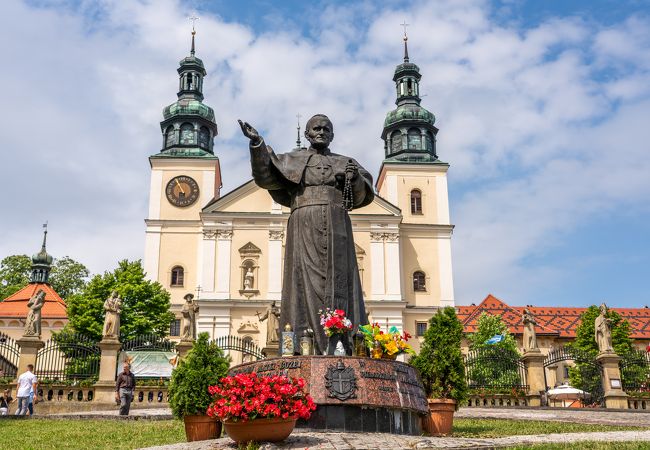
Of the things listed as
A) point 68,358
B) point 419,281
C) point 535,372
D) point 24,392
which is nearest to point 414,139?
point 419,281

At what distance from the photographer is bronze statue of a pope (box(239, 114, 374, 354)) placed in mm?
9188

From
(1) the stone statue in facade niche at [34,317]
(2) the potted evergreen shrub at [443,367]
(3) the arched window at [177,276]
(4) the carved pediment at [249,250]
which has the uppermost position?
(4) the carved pediment at [249,250]

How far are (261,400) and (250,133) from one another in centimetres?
377

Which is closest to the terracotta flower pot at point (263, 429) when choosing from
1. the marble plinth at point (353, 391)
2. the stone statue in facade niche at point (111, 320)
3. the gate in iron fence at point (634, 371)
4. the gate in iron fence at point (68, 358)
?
the marble plinth at point (353, 391)

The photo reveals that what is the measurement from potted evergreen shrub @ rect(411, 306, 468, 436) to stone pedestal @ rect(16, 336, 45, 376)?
15.3 m

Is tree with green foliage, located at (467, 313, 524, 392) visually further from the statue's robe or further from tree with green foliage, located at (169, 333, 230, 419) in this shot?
tree with green foliage, located at (169, 333, 230, 419)

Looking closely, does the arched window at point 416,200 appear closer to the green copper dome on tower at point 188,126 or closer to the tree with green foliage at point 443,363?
the green copper dome on tower at point 188,126

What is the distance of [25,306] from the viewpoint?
180ft

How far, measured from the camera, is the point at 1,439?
11211mm

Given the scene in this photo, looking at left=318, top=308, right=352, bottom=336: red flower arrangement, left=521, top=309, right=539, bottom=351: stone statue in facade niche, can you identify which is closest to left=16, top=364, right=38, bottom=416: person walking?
left=318, top=308, right=352, bottom=336: red flower arrangement

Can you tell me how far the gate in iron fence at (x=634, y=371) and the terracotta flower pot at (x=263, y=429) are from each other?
71.5 feet

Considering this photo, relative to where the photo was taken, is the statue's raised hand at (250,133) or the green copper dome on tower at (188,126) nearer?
the statue's raised hand at (250,133)

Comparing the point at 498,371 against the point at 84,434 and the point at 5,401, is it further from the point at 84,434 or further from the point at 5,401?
the point at 84,434

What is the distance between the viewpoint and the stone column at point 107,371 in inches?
861
